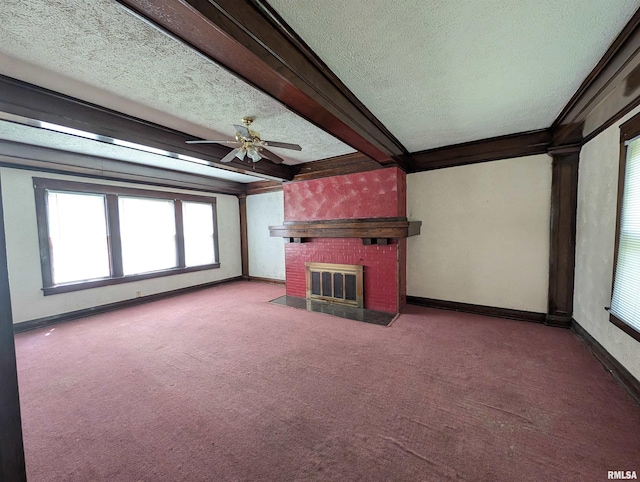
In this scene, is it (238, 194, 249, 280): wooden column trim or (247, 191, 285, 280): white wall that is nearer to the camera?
(247, 191, 285, 280): white wall

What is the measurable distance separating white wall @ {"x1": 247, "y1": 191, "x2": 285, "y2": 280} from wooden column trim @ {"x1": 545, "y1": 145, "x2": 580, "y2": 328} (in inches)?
193

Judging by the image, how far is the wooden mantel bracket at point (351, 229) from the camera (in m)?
3.66

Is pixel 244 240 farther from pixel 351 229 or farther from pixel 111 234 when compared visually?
pixel 351 229

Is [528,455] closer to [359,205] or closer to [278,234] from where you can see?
[359,205]

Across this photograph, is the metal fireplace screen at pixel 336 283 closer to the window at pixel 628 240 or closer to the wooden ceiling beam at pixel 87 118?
the wooden ceiling beam at pixel 87 118

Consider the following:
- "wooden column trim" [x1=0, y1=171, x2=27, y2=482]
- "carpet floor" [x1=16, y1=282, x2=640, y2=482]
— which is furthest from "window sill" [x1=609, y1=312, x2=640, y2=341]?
"wooden column trim" [x1=0, y1=171, x2=27, y2=482]

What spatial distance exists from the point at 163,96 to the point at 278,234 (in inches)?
115

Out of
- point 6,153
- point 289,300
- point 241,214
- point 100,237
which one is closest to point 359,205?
point 289,300

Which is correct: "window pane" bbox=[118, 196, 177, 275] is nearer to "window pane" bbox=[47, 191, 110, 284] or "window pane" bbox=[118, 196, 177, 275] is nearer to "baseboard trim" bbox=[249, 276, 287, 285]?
"window pane" bbox=[47, 191, 110, 284]

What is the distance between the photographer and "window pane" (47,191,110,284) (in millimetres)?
3869

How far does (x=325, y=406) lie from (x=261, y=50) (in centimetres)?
251

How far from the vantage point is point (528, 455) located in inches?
59.2

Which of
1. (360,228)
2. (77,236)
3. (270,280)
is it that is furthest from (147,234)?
(360,228)

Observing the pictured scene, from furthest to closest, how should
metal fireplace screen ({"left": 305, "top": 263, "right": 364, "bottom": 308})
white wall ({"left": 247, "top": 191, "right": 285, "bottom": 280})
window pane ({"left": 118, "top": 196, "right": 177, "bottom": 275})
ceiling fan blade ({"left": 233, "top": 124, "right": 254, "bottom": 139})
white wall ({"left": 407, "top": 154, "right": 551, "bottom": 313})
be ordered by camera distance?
white wall ({"left": 247, "top": 191, "right": 285, "bottom": 280}) → window pane ({"left": 118, "top": 196, "right": 177, "bottom": 275}) → metal fireplace screen ({"left": 305, "top": 263, "right": 364, "bottom": 308}) → white wall ({"left": 407, "top": 154, "right": 551, "bottom": 313}) → ceiling fan blade ({"left": 233, "top": 124, "right": 254, "bottom": 139})
